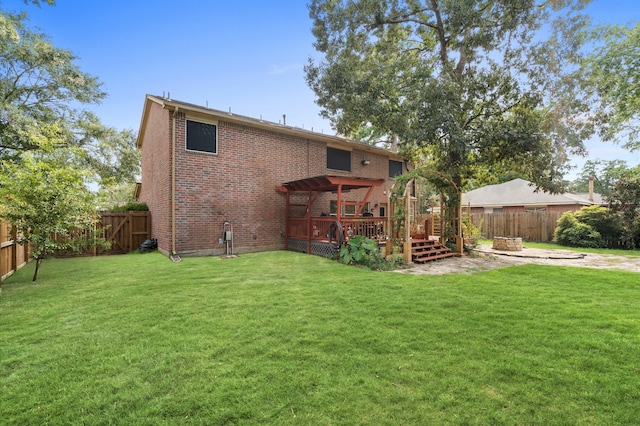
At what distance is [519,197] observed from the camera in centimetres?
2161

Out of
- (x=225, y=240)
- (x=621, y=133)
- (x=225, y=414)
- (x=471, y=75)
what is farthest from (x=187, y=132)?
(x=621, y=133)

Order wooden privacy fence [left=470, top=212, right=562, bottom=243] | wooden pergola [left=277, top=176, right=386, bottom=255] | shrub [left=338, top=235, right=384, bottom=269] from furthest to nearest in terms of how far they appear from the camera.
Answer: wooden privacy fence [left=470, top=212, right=562, bottom=243], wooden pergola [left=277, top=176, right=386, bottom=255], shrub [left=338, top=235, right=384, bottom=269]

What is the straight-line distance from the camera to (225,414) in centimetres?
205

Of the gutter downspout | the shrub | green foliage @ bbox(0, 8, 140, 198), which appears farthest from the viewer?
green foliage @ bbox(0, 8, 140, 198)

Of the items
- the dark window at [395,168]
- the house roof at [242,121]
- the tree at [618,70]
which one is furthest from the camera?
the dark window at [395,168]

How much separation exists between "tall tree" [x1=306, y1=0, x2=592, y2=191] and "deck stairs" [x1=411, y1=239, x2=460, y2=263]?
2.78m

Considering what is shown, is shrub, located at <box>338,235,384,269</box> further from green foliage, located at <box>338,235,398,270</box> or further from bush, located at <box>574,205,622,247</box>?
bush, located at <box>574,205,622,247</box>

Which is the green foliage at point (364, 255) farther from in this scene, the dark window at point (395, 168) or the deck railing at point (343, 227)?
the dark window at point (395, 168)

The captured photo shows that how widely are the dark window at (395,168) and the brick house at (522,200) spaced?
570 centimetres

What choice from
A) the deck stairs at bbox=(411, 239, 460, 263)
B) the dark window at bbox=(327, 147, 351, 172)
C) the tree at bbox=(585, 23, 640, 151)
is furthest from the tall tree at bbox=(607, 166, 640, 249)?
the dark window at bbox=(327, 147, 351, 172)

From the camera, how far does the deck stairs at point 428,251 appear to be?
29.7 feet

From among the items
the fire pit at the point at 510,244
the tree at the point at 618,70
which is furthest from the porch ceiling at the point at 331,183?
the tree at the point at 618,70

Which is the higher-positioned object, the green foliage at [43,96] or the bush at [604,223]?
the green foliage at [43,96]

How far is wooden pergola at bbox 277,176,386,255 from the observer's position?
29.6 feet
